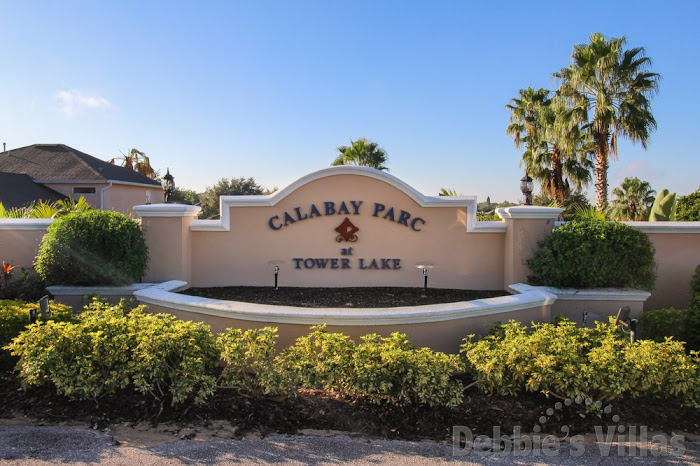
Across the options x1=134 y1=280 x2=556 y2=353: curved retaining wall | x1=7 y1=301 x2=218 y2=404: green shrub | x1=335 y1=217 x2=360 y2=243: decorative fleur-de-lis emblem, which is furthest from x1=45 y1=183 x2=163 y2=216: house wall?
x1=7 y1=301 x2=218 y2=404: green shrub

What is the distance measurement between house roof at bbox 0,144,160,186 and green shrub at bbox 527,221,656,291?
24156mm

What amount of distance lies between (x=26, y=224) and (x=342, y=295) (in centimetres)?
550

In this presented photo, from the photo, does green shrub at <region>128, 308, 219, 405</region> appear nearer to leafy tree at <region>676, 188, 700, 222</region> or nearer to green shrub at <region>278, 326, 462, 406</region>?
green shrub at <region>278, 326, 462, 406</region>

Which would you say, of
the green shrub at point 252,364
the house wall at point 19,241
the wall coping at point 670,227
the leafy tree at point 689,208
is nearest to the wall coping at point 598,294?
the wall coping at point 670,227

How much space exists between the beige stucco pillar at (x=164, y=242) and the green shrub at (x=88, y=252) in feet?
1.68

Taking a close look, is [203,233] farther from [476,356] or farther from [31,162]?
[31,162]

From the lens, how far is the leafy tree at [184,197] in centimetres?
3816

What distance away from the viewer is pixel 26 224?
26.5 ft

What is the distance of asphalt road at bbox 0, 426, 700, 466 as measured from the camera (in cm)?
374

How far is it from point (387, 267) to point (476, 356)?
10.7 ft

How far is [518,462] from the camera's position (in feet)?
12.7

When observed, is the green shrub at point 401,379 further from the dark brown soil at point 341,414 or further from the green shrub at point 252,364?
the green shrub at point 252,364

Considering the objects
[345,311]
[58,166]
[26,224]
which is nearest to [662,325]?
[345,311]

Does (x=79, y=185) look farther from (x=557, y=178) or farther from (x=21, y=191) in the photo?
(x=557, y=178)
